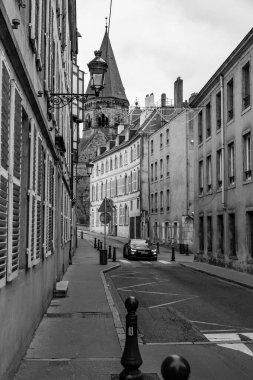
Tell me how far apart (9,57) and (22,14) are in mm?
1539

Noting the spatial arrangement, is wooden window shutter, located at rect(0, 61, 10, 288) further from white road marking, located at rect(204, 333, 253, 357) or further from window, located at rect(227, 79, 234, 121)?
window, located at rect(227, 79, 234, 121)

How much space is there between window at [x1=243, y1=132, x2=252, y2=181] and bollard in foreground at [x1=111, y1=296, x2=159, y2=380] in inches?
630

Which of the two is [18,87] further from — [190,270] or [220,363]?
[190,270]

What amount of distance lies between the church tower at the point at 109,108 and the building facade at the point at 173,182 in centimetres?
4879

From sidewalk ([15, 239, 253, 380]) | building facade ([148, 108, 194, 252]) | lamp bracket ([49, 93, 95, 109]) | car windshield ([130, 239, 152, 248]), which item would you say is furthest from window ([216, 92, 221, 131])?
sidewalk ([15, 239, 253, 380])

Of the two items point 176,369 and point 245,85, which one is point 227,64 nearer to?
point 245,85

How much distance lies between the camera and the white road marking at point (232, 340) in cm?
764

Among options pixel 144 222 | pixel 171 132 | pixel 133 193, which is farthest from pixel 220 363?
pixel 133 193

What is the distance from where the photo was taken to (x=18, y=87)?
5539mm

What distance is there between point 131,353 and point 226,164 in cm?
1902

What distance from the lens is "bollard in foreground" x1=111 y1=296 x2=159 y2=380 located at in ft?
16.5

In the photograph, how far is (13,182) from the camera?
515cm

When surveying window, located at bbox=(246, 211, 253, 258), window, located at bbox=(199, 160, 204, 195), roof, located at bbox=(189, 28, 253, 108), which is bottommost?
window, located at bbox=(246, 211, 253, 258)

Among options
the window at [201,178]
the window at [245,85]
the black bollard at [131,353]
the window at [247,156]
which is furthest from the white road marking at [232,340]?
the window at [201,178]
